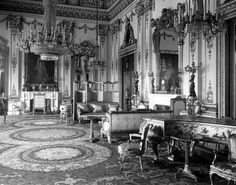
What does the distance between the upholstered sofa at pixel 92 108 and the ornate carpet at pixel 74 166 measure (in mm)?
2940

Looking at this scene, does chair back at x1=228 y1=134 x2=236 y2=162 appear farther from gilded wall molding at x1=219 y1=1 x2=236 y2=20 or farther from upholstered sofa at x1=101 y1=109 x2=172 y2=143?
gilded wall molding at x1=219 y1=1 x2=236 y2=20

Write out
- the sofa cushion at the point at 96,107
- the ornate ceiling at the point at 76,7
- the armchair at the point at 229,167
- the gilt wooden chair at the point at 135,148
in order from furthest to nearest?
the ornate ceiling at the point at 76,7
the sofa cushion at the point at 96,107
the gilt wooden chair at the point at 135,148
the armchair at the point at 229,167

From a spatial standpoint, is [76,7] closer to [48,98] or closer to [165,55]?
[48,98]

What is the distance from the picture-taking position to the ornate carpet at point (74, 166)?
355cm

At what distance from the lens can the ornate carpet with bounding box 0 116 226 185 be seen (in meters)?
3.55

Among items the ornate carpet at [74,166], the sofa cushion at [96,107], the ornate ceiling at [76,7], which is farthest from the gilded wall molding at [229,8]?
the ornate ceiling at [76,7]

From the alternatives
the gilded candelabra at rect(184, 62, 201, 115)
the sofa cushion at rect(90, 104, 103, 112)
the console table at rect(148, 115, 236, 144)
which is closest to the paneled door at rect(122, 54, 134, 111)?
the sofa cushion at rect(90, 104, 103, 112)

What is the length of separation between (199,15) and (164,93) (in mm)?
3863

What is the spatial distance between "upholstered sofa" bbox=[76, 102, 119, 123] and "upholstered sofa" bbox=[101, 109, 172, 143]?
126 inches

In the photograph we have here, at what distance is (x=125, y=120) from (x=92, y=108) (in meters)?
3.88

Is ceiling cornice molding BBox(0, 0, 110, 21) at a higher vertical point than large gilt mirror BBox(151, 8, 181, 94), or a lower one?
higher

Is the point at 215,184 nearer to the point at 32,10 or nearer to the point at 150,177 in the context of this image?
the point at 150,177

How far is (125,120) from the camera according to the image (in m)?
6.04

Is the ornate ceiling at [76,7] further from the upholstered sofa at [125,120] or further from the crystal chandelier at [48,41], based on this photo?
the upholstered sofa at [125,120]
